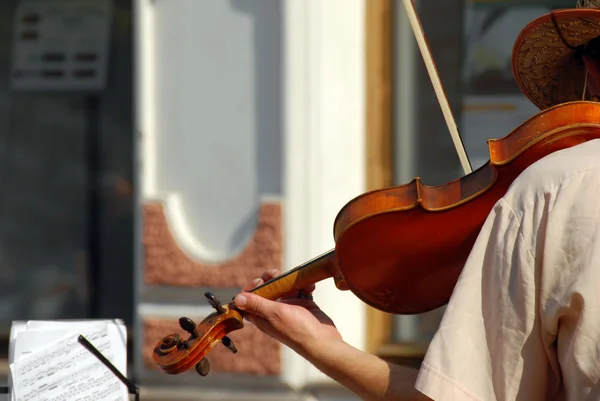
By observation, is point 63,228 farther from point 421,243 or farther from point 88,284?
point 421,243

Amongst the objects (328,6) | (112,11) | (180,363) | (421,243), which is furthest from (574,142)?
(112,11)

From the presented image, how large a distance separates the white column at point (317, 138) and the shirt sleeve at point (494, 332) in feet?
8.79

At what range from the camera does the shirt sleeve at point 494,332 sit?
1239mm

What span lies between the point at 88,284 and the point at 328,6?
74.0 inches

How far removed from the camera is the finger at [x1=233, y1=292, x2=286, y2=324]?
1.58 metres

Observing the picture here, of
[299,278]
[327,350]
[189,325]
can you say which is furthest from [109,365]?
[327,350]

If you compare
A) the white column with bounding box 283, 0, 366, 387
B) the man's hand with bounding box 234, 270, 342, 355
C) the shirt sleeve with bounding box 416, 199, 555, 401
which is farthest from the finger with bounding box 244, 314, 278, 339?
the white column with bounding box 283, 0, 366, 387

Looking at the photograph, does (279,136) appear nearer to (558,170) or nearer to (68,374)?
(68,374)

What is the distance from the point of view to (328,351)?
151cm

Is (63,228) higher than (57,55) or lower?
lower

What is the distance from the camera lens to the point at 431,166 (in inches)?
171

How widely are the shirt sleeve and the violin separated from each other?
195 mm

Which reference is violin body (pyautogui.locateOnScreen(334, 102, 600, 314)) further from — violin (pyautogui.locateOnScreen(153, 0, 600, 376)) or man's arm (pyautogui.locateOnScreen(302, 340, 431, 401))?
man's arm (pyautogui.locateOnScreen(302, 340, 431, 401))

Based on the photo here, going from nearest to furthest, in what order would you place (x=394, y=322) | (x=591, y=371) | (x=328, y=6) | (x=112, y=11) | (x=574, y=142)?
(x=591, y=371)
(x=574, y=142)
(x=328, y=6)
(x=394, y=322)
(x=112, y=11)
